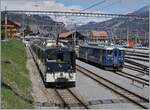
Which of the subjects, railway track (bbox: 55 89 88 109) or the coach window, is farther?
the coach window

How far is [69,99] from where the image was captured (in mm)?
22234

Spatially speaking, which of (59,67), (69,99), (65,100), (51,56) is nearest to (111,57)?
(51,56)

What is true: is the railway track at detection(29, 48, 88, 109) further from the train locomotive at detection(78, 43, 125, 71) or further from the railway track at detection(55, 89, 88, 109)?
the train locomotive at detection(78, 43, 125, 71)

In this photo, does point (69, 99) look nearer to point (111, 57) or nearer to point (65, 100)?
point (65, 100)

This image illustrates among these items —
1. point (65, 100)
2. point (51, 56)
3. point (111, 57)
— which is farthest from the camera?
point (111, 57)

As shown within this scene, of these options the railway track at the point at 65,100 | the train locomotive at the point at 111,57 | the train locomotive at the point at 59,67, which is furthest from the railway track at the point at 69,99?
the train locomotive at the point at 111,57

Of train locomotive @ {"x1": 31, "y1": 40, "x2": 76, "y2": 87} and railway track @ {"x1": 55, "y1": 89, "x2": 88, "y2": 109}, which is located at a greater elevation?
train locomotive @ {"x1": 31, "y1": 40, "x2": 76, "y2": 87}

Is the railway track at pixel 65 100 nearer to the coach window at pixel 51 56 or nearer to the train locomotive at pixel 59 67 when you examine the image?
the train locomotive at pixel 59 67

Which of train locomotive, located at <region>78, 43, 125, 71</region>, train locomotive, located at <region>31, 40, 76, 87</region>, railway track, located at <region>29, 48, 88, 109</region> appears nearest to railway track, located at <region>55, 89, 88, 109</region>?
railway track, located at <region>29, 48, 88, 109</region>

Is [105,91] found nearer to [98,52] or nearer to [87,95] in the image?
[87,95]

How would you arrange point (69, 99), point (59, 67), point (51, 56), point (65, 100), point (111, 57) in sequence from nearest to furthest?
1. point (65, 100)
2. point (69, 99)
3. point (59, 67)
4. point (51, 56)
5. point (111, 57)

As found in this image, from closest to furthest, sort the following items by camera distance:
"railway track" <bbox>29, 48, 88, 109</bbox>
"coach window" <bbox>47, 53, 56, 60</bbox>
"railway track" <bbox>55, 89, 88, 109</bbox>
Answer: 1. "railway track" <bbox>55, 89, 88, 109</bbox>
2. "railway track" <bbox>29, 48, 88, 109</bbox>
3. "coach window" <bbox>47, 53, 56, 60</bbox>

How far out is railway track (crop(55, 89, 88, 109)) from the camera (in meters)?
20.1

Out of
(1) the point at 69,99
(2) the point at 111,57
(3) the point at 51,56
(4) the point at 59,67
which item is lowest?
(1) the point at 69,99
